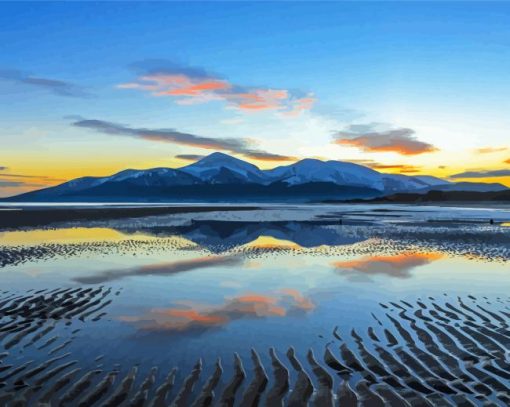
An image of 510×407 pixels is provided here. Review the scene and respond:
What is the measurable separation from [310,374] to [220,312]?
5.30m

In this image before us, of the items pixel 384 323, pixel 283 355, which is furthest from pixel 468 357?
pixel 283 355

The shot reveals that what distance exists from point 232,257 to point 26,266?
412 inches

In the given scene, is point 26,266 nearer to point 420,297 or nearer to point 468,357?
point 420,297

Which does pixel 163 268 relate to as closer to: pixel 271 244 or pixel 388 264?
pixel 388 264

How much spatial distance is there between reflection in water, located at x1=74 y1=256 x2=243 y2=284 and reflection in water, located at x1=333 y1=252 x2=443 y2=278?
5729 mm

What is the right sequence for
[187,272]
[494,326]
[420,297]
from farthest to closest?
[187,272], [420,297], [494,326]

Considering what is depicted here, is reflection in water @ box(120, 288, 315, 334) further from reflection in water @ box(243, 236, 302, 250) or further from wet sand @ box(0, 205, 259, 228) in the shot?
wet sand @ box(0, 205, 259, 228)

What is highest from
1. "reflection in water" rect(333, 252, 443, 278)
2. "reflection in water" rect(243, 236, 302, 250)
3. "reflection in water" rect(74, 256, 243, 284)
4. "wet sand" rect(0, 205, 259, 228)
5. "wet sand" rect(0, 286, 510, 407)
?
"wet sand" rect(0, 286, 510, 407)

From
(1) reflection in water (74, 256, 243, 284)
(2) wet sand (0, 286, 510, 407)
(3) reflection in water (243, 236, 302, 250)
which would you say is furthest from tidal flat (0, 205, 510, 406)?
(3) reflection in water (243, 236, 302, 250)

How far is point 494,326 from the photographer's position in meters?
11.2

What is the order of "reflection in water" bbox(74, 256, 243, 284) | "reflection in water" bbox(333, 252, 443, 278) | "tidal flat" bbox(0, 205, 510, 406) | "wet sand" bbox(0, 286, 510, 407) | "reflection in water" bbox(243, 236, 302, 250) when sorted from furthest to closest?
"reflection in water" bbox(243, 236, 302, 250) → "reflection in water" bbox(333, 252, 443, 278) → "reflection in water" bbox(74, 256, 243, 284) → "tidal flat" bbox(0, 205, 510, 406) → "wet sand" bbox(0, 286, 510, 407)

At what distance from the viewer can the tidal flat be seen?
7.39 m

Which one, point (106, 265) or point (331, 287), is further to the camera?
point (106, 265)

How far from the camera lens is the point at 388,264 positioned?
2214 centimetres
